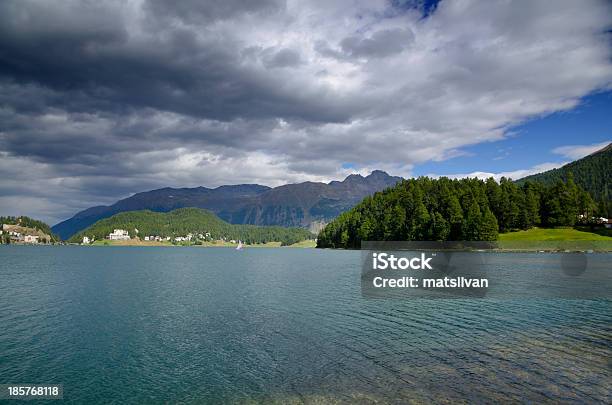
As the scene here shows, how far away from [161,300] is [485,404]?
170ft

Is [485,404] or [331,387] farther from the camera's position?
[331,387]

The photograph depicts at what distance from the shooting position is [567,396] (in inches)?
968

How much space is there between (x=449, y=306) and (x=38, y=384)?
47.6m

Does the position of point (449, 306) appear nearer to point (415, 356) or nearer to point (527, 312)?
point (527, 312)

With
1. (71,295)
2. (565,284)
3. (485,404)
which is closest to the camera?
(485,404)

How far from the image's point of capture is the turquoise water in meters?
25.9

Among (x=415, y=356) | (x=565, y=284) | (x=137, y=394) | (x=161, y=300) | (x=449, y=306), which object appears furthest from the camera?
(x=565, y=284)

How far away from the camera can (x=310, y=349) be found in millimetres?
35125

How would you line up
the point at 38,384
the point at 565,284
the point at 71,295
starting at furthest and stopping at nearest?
the point at 565,284 → the point at 71,295 → the point at 38,384

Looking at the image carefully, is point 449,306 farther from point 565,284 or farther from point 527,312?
point 565,284

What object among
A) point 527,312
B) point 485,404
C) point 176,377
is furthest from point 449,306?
point 176,377

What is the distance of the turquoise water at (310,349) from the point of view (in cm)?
2589

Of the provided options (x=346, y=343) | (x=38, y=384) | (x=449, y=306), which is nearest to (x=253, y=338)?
(x=346, y=343)

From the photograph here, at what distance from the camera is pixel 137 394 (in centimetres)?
2570
